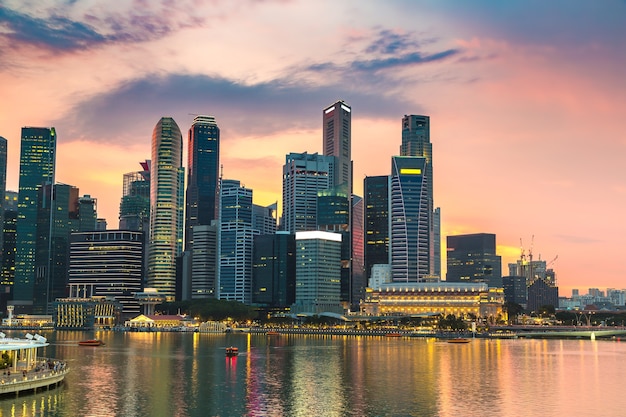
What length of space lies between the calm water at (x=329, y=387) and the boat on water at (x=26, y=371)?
4.66 feet

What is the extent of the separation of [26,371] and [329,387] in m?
41.4

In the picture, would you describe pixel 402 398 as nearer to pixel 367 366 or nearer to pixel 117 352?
pixel 367 366

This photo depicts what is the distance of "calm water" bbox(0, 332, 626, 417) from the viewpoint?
88750 mm

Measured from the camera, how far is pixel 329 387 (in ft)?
365

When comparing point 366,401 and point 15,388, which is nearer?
point 15,388

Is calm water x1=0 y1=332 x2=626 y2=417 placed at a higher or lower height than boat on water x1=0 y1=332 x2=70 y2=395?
lower

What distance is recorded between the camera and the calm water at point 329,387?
291ft

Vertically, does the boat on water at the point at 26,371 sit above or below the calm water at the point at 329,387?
above

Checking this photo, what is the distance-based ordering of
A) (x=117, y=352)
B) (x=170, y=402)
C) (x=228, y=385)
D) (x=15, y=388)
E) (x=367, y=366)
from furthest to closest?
1. (x=117, y=352)
2. (x=367, y=366)
3. (x=228, y=385)
4. (x=170, y=402)
5. (x=15, y=388)

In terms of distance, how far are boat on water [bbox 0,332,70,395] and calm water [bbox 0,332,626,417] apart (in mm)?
1420

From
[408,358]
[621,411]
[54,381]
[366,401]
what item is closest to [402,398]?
[366,401]

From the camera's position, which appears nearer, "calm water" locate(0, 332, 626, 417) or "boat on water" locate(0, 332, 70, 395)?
"boat on water" locate(0, 332, 70, 395)

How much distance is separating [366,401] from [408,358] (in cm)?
7670

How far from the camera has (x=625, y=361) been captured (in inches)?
6688
